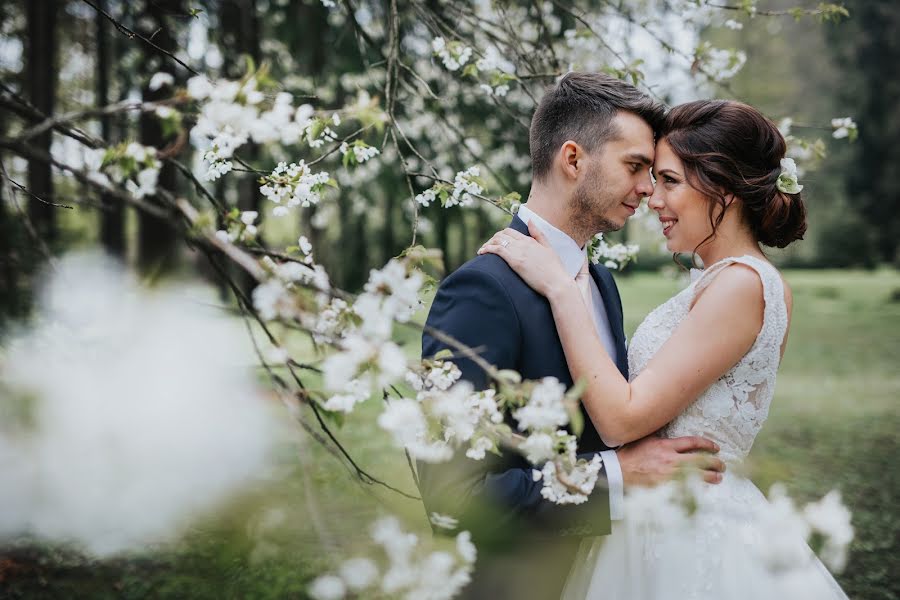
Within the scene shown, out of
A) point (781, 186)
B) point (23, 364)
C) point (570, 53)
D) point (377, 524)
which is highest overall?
point (570, 53)

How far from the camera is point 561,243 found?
2.48 metres

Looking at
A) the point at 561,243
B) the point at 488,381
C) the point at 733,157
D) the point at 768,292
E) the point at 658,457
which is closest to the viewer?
the point at 488,381

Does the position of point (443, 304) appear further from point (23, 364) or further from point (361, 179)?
point (361, 179)

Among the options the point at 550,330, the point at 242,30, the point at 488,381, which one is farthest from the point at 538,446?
the point at 242,30

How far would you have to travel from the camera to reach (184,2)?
29.3 feet

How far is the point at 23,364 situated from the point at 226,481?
2.96 m

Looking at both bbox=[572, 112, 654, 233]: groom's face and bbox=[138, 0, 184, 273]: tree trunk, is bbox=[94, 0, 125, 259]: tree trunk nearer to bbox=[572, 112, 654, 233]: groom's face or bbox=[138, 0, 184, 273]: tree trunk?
bbox=[138, 0, 184, 273]: tree trunk

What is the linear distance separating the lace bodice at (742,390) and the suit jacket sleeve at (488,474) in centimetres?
39

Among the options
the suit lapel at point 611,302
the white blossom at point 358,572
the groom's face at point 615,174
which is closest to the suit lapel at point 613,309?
the suit lapel at point 611,302

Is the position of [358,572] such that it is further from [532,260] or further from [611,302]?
[611,302]

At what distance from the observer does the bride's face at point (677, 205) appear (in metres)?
2.41

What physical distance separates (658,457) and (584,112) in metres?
1.09

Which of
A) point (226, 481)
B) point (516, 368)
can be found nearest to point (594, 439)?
point (516, 368)

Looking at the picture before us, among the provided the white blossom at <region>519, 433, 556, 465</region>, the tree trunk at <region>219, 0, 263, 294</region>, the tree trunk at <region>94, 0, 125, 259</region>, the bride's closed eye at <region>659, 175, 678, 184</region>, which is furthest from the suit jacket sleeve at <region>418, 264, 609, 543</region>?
the tree trunk at <region>94, 0, 125, 259</region>
